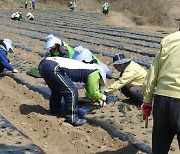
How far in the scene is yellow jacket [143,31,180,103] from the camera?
2820 mm

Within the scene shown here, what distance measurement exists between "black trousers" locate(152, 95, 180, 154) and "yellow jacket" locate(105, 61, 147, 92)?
2.16 meters

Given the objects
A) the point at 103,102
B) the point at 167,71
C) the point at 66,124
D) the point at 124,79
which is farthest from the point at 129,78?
the point at 167,71

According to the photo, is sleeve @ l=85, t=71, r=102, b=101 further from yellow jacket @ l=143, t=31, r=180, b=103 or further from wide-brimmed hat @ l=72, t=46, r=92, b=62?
yellow jacket @ l=143, t=31, r=180, b=103

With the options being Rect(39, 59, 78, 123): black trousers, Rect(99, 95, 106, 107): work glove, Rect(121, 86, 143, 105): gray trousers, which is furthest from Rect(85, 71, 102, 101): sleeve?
Rect(121, 86, 143, 105): gray trousers

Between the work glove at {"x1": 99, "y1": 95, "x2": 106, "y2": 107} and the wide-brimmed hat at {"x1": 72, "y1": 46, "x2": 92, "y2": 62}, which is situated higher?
the wide-brimmed hat at {"x1": 72, "y1": 46, "x2": 92, "y2": 62}

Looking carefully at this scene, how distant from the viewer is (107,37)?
1388 centimetres

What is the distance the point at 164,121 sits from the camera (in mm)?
2928

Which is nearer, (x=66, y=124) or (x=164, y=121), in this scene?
(x=164, y=121)

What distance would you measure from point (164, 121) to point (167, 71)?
1.32 feet

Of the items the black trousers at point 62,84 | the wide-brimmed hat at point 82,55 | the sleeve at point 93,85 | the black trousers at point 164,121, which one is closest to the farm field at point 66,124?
the black trousers at point 62,84

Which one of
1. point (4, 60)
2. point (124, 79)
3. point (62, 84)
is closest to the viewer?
point (62, 84)

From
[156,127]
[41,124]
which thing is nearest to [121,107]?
[41,124]

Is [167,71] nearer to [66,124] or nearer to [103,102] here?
[66,124]

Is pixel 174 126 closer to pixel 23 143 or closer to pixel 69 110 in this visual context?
pixel 23 143
